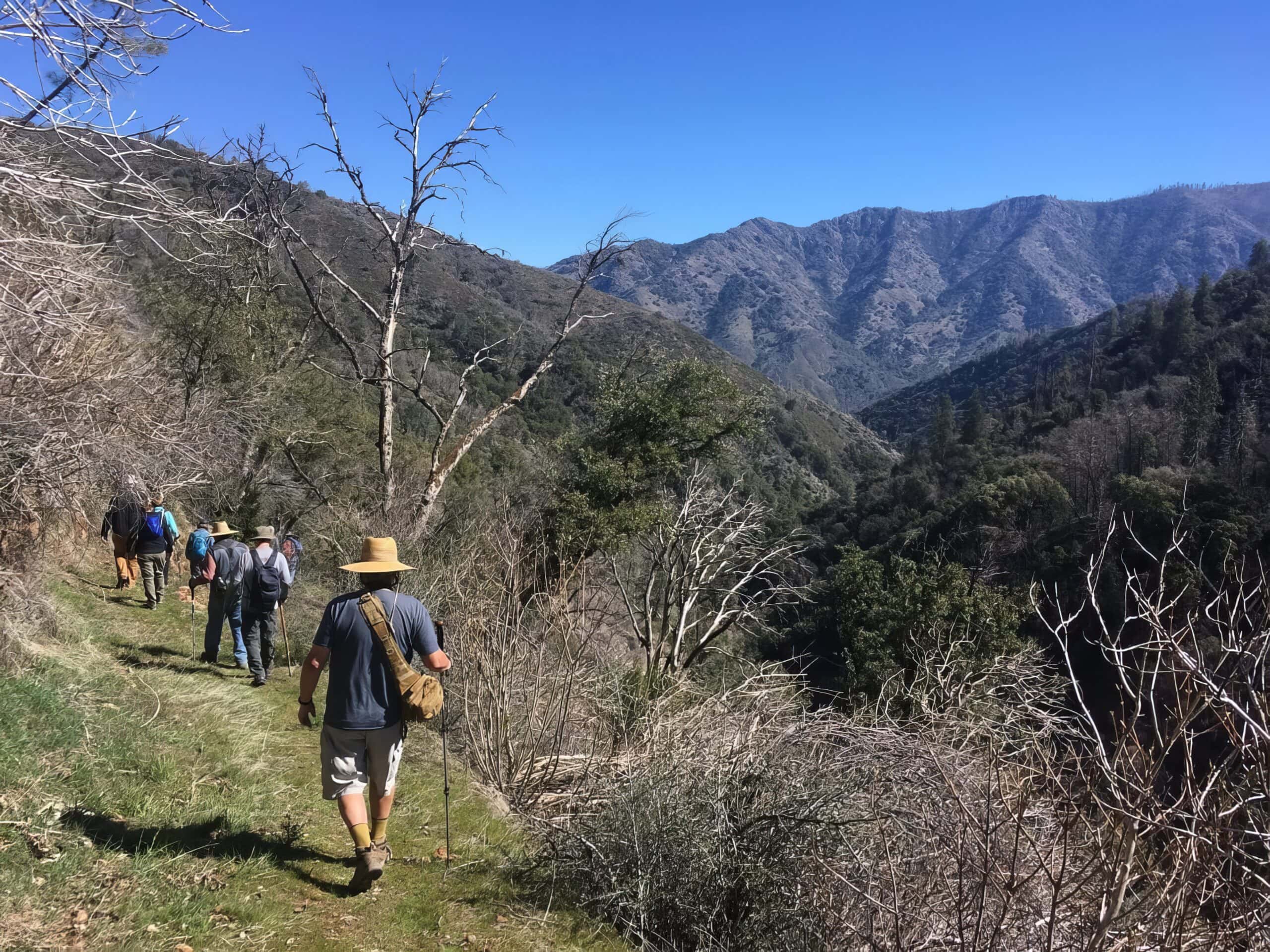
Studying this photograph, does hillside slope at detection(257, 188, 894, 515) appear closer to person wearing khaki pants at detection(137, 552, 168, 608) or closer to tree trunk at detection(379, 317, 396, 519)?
tree trunk at detection(379, 317, 396, 519)

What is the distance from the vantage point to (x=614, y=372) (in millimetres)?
15141

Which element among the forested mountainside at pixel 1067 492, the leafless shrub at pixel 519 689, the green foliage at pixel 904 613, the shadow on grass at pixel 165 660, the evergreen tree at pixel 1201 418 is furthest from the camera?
the evergreen tree at pixel 1201 418

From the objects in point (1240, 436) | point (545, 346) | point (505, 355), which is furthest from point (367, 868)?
point (1240, 436)

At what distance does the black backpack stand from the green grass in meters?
0.89

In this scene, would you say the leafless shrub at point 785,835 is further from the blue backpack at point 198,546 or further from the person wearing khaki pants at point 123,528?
the person wearing khaki pants at point 123,528

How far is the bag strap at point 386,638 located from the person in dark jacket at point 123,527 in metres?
5.75

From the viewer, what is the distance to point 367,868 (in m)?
3.54

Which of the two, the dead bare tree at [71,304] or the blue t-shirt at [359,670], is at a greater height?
the dead bare tree at [71,304]

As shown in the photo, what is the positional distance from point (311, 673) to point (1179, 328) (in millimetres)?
90650

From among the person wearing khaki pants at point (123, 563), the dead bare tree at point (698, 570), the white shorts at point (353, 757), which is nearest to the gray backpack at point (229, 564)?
the person wearing khaki pants at point (123, 563)

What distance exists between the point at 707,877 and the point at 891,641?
574 inches

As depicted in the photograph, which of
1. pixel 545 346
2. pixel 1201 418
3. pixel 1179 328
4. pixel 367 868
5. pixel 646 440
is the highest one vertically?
pixel 1179 328

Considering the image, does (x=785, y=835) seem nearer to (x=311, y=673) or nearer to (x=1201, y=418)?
(x=311, y=673)

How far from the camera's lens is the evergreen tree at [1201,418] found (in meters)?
51.8
